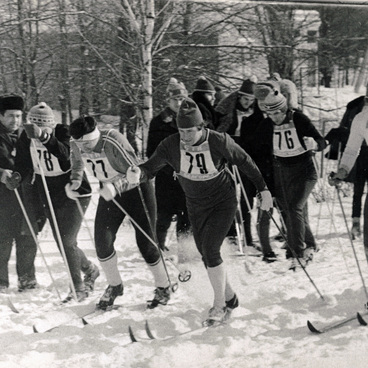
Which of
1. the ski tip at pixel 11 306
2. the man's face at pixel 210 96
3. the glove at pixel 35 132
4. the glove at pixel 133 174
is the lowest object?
the ski tip at pixel 11 306

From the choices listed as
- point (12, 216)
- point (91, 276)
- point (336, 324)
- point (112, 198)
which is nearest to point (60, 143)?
point (112, 198)

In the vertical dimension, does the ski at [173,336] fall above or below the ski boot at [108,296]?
below

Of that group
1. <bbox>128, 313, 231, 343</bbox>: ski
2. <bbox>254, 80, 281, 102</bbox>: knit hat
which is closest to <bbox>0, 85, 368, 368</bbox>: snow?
<bbox>128, 313, 231, 343</bbox>: ski

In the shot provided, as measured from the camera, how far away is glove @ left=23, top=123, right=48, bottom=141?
3977 millimetres

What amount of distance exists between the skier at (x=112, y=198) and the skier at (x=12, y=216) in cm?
43

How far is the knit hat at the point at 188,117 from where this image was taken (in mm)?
3781

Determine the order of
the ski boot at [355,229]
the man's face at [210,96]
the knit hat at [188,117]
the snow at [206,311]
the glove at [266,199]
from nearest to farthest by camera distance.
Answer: the snow at [206,311] → the knit hat at [188,117] → the glove at [266,199] → the man's face at [210,96] → the ski boot at [355,229]

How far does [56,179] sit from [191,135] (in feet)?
2.93

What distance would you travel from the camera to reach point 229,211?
397 cm

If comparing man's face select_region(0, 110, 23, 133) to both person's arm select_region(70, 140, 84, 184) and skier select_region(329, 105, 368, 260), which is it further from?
skier select_region(329, 105, 368, 260)

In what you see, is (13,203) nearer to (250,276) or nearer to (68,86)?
(68,86)

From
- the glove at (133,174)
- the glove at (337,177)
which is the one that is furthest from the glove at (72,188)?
the glove at (337,177)

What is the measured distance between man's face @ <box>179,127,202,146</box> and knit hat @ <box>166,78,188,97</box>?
0.94 ft

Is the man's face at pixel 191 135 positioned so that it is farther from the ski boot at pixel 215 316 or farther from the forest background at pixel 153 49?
the ski boot at pixel 215 316
